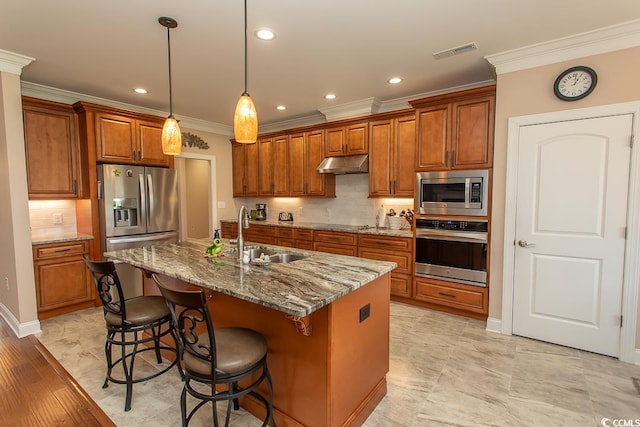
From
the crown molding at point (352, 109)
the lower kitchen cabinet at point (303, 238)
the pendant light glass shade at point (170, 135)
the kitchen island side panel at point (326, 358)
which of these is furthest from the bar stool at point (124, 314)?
the crown molding at point (352, 109)

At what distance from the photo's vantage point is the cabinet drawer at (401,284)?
398 cm

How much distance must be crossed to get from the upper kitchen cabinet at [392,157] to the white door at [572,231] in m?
1.38

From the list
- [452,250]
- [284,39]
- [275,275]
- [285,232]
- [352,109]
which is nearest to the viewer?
[275,275]

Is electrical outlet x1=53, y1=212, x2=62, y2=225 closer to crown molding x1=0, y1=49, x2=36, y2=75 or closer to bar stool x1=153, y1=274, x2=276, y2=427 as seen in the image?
crown molding x1=0, y1=49, x2=36, y2=75

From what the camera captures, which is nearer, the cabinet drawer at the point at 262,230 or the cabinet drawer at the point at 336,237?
the cabinet drawer at the point at 336,237

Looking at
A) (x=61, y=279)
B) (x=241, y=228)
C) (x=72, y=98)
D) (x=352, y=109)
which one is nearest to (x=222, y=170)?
(x=72, y=98)

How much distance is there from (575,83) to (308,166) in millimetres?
3457

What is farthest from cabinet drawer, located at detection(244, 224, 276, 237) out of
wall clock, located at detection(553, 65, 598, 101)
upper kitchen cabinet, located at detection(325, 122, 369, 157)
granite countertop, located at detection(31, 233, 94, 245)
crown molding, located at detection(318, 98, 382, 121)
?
→ wall clock, located at detection(553, 65, 598, 101)

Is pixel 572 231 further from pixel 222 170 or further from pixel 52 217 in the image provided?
pixel 52 217

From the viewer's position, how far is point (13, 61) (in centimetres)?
302

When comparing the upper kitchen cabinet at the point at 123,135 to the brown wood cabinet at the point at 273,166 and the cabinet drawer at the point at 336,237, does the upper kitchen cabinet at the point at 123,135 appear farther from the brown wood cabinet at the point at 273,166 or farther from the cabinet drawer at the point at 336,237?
the cabinet drawer at the point at 336,237

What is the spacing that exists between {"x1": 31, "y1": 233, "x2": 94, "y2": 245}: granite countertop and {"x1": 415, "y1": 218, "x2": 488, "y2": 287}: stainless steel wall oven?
13.4 feet

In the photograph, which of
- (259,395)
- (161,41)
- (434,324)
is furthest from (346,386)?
(161,41)

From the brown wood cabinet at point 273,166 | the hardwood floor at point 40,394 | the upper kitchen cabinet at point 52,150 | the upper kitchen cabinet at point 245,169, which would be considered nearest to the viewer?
the hardwood floor at point 40,394
